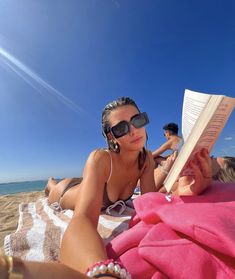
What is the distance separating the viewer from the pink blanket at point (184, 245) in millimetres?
857

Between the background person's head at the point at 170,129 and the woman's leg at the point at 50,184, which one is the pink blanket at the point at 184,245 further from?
the background person's head at the point at 170,129

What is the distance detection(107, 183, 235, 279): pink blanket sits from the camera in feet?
2.81

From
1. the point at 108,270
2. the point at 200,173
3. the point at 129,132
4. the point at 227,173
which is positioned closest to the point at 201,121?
the point at 200,173

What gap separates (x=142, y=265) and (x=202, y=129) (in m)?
0.63

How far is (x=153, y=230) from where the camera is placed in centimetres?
106

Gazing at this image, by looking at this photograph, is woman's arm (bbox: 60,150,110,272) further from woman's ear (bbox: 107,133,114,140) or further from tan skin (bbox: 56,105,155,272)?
woman's ear (bbox: 107,133,114,140)

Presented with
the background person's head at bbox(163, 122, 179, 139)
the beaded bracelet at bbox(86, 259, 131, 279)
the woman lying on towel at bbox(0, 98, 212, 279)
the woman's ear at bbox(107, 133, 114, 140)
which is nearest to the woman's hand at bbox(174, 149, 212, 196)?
the woman lying on towel at bbox(0, 98, 212, 279)

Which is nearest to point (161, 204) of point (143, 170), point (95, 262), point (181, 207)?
point (181, 207)

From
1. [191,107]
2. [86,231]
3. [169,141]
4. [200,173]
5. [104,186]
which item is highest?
[191,107]

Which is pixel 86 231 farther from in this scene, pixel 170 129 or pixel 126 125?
pixel 170 129

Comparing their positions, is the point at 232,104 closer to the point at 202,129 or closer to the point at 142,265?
the point at 202,129

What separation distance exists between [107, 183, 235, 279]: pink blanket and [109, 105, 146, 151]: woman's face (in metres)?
1.17

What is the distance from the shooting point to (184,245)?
94 centimetres

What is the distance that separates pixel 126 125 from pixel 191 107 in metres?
1.05
